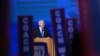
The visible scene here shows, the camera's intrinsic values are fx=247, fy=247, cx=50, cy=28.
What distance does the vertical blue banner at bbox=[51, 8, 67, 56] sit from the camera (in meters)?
1.01

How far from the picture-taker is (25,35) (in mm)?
1020

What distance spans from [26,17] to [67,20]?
172 mm

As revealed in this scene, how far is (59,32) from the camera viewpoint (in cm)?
102

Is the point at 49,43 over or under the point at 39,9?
under

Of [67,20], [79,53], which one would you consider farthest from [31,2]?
[79,53]

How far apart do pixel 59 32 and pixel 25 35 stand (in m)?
0.14

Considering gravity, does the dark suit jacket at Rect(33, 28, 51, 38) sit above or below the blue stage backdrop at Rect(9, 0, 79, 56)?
below

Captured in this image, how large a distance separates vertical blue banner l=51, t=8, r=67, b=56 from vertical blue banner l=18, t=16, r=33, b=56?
0.10 meters

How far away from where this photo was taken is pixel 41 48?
104 centimetres

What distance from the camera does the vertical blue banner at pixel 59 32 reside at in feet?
3.33

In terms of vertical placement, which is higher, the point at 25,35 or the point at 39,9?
the point at 39,9

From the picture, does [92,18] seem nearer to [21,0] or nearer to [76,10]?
[76,10]

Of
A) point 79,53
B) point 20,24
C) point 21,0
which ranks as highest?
point 21,0

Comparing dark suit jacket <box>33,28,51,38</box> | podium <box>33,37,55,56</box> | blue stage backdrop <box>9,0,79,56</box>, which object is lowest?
podium <box>33,37,55,56</box>
